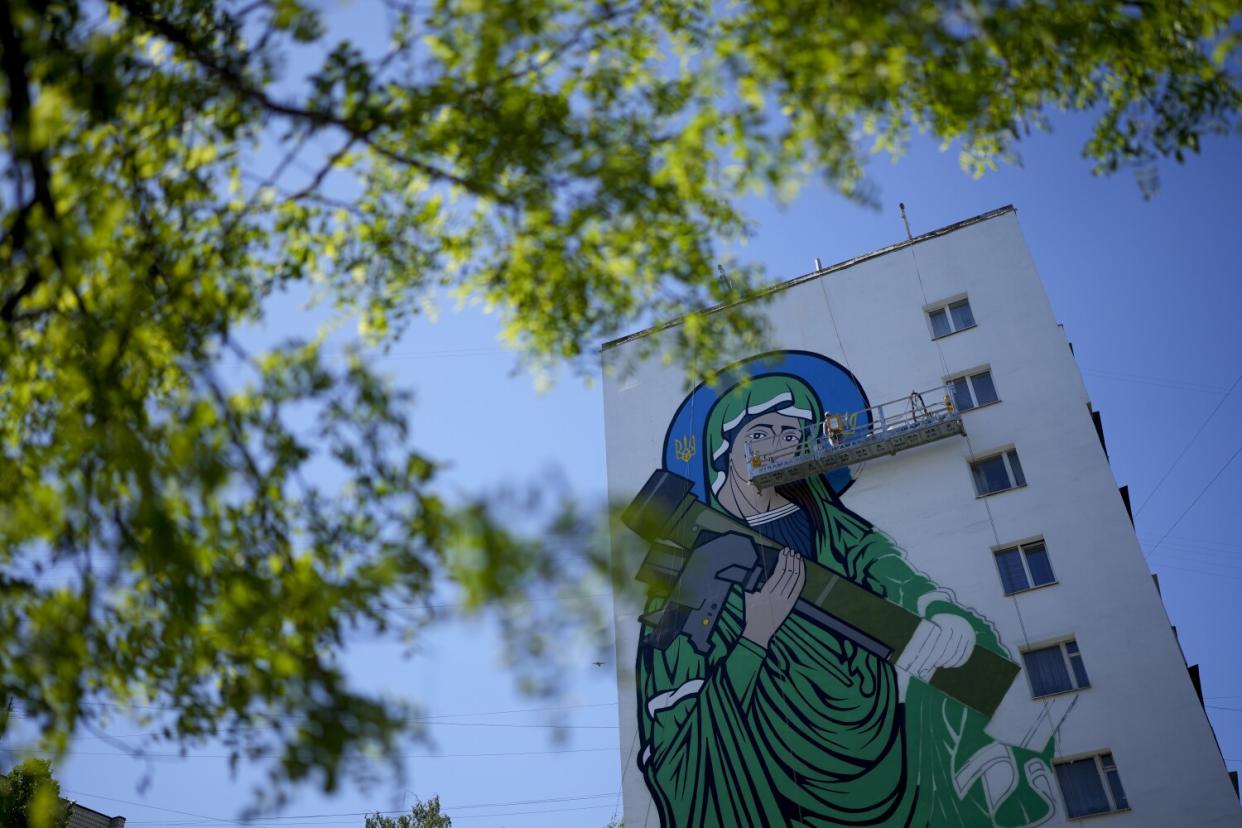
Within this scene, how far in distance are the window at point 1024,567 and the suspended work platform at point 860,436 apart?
2.92m

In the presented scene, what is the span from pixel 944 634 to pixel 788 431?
6160mm

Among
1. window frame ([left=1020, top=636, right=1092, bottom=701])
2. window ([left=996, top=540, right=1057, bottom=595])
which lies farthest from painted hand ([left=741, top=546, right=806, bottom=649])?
window frame ([left=1020, top=636, right=1092, bottom=701])

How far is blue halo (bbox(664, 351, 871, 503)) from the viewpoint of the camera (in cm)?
2439

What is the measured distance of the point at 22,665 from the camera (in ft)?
17.5

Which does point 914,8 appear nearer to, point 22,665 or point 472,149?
point 472,149

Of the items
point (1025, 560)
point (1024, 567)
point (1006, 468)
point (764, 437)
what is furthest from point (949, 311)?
point (1024, 567)

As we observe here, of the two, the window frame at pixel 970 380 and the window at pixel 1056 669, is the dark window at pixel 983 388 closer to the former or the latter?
the window frame at pixel 970 380

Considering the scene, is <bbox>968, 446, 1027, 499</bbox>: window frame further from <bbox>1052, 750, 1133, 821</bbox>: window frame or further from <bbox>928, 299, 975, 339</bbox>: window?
<bbox>1052, 750, 1133, 821</bbox>: window frame

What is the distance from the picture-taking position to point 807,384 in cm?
2520

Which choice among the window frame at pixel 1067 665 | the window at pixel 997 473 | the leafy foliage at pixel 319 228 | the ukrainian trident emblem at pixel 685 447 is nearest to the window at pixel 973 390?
the window at pixel 997 473

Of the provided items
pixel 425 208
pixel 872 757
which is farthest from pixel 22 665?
pixel 872 757

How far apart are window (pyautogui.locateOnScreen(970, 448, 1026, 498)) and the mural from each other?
2517mm

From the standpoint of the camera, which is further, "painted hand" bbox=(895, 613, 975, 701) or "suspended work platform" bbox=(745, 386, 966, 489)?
"suspended work platform" bbox=(745, 386, 966, 489)

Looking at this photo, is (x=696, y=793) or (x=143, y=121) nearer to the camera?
(x=143, y=121)
